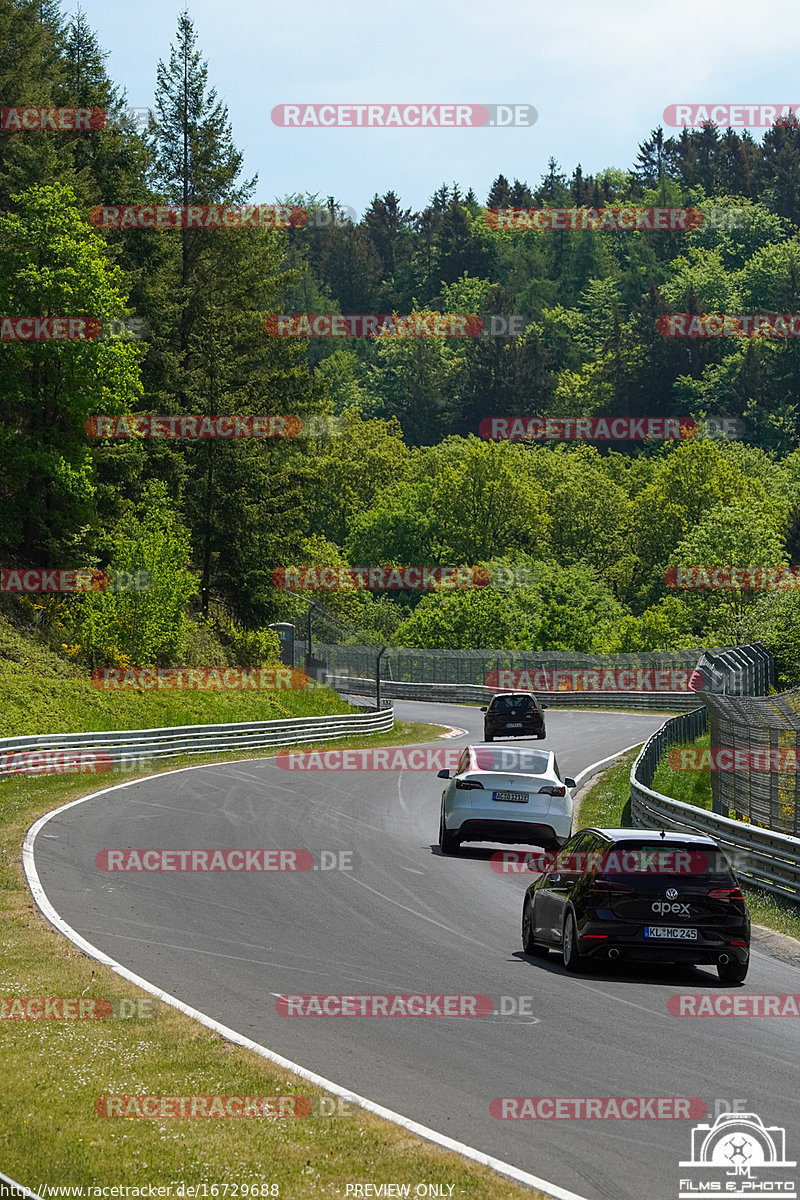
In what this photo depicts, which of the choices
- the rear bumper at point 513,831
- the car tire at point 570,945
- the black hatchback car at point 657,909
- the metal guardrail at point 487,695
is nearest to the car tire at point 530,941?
the car tire at point 570,945

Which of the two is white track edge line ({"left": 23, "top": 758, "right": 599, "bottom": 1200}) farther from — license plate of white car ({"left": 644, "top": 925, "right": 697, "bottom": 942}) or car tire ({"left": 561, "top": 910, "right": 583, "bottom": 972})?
license plate of white car ({"left": 644, "top": 925, "right": 697, "bottom": 942})

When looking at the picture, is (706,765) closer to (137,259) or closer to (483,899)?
(483,899)

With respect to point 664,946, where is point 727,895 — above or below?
above

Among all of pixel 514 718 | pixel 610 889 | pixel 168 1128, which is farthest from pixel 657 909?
pixel 514 718

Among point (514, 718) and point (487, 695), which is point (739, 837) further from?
point (487, 695)

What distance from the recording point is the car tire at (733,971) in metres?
12.9

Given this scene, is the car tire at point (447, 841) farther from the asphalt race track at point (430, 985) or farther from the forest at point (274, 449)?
the forest at point (274, 449)

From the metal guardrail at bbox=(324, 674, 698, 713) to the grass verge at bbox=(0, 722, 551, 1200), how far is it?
2353 inches

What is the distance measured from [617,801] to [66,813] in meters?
11.6

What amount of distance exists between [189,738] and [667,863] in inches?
1188

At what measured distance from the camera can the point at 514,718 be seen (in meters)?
47.7

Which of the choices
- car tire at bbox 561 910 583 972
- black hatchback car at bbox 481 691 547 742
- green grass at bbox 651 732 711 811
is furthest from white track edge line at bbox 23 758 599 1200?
black hatchback car at bbox 481 691 547 742

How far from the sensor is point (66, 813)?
84.7 ft

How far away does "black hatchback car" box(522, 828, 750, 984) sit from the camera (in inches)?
507
